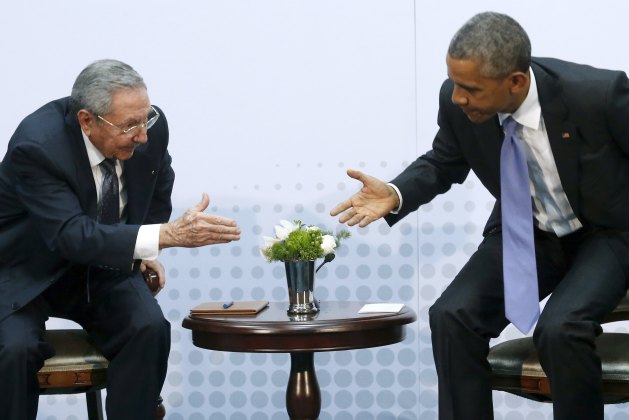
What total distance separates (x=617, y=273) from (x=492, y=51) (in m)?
0.78

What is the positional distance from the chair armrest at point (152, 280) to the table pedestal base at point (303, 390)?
555 millimetres

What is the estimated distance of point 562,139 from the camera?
10.6 feet

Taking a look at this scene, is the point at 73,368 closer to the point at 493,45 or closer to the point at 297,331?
the point at 297,331

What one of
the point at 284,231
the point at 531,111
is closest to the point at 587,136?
the point at 531,111

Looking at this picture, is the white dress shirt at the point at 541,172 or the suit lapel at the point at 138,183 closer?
the white dress shirt at the point at 541,172

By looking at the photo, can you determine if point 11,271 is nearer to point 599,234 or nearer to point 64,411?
point 64,411

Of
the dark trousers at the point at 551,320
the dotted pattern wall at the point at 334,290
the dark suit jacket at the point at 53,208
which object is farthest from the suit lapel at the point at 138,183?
the dark trousers at the point at 551,320

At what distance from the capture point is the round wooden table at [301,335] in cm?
345

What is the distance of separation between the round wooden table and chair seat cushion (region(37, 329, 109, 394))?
0.35 metres

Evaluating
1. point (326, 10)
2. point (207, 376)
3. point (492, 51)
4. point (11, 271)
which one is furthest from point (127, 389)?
point (326, 10)

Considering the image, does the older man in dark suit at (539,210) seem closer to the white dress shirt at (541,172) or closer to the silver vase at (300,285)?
the white dress shirt at (541,172)

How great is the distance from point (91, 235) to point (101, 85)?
0.52m

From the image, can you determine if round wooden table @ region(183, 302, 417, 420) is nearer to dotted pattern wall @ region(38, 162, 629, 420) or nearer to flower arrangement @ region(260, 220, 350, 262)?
flower arrangement @ region(260, 220, 350, 262)

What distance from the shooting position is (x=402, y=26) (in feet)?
14.6
